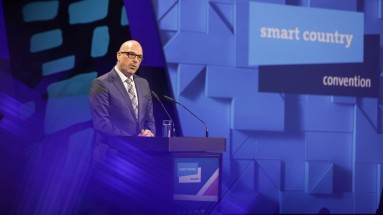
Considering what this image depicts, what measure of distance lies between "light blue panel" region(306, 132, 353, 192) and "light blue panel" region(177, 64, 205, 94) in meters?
1.08

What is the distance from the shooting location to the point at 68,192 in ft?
11.9

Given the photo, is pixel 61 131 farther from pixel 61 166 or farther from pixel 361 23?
pixel 361 23

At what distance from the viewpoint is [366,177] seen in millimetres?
4691

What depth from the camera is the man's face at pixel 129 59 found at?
3424 millimetres

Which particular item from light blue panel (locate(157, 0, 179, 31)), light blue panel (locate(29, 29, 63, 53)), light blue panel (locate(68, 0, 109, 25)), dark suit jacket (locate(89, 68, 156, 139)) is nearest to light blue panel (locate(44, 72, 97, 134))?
light blue panel (locate(29, 29, 63, 53))

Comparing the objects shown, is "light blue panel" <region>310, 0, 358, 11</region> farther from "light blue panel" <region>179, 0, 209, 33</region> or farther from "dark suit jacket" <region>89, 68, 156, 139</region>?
"dark suit jacket" <region>89, 68, 156, 139</region>

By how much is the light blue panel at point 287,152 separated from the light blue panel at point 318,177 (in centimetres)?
5

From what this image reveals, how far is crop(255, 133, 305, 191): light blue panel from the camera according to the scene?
4418 mm

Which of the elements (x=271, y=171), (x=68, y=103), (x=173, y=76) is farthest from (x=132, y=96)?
(x=271, y=171)

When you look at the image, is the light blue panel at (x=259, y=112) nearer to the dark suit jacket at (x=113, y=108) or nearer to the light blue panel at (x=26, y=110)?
the dark suit jacket at (x=113, y=108)

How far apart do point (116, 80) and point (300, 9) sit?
1839mm

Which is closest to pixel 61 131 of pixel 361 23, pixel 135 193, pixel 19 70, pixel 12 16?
pixel 19 70

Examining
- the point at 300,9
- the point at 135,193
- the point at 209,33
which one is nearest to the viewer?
the point at 135,193

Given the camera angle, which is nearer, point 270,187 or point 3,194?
point 3,194
